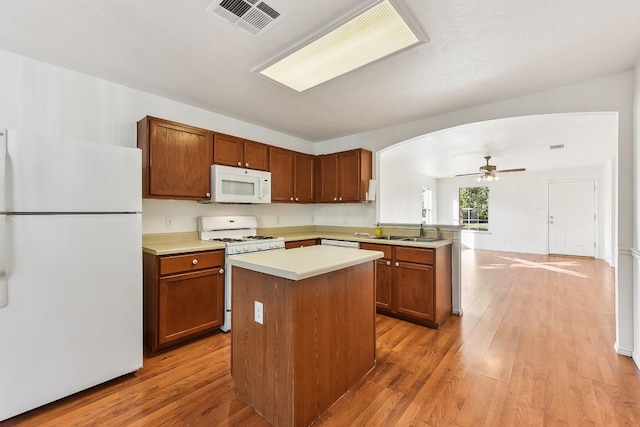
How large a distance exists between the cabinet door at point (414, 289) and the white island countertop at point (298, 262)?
3.93 ft

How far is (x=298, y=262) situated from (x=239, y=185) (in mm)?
1892

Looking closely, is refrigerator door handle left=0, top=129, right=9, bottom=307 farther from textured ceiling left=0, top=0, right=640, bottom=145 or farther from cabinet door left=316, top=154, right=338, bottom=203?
cabinet door left=316, top=154, right=338, bottom=203

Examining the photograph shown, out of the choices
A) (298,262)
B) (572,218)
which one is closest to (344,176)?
(298,262)

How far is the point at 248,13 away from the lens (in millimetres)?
1669

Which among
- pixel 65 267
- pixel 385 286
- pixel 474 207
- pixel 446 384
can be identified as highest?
pixel 474 207

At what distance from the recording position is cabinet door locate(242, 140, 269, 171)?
3350mm

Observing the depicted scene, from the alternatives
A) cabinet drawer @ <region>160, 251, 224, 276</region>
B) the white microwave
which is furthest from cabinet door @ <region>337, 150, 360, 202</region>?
cabinet drawer @ <region>160, 251, 224, 276</region>

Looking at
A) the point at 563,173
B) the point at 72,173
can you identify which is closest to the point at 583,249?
the point at 563,173

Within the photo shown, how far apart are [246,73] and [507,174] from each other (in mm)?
8414

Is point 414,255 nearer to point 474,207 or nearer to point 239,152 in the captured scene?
point 239,152

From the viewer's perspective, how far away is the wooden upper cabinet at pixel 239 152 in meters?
3.07

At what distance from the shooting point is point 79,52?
2.11m

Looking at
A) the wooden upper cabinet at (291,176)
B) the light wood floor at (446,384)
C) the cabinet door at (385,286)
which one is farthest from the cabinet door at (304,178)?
the light wood floor at (446,384)

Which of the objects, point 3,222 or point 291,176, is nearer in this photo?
point 3,222
